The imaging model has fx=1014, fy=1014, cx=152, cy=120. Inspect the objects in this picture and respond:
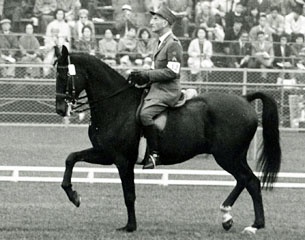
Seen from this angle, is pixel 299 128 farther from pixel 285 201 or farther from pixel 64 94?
pixel 64 94

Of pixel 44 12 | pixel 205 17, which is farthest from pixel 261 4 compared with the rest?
pixel 44 12

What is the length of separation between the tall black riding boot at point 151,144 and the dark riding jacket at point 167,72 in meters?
0.36

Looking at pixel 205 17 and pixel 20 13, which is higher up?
pixel 20 13

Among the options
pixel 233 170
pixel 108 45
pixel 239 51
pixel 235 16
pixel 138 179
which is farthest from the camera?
pixel 235 16

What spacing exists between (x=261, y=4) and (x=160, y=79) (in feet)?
49.0

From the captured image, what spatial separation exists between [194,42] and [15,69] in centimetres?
439

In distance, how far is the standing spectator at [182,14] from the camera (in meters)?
25.2

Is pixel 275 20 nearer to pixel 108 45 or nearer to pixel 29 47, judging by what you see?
pixel 108 45

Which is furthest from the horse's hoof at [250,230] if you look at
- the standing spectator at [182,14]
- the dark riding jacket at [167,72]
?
the standing spectator at [182,14]

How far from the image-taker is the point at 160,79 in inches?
456

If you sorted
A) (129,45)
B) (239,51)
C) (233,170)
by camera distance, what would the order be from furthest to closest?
(239,51) < (129,45) < (233,170)

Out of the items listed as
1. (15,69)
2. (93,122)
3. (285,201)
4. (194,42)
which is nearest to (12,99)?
(15,69)

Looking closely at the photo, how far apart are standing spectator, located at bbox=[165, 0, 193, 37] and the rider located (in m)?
13.4

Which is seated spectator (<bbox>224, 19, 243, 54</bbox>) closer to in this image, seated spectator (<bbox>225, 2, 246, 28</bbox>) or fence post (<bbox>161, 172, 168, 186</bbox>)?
seated spectator (<bbox>225, 2, 246, 28</bbox>)
